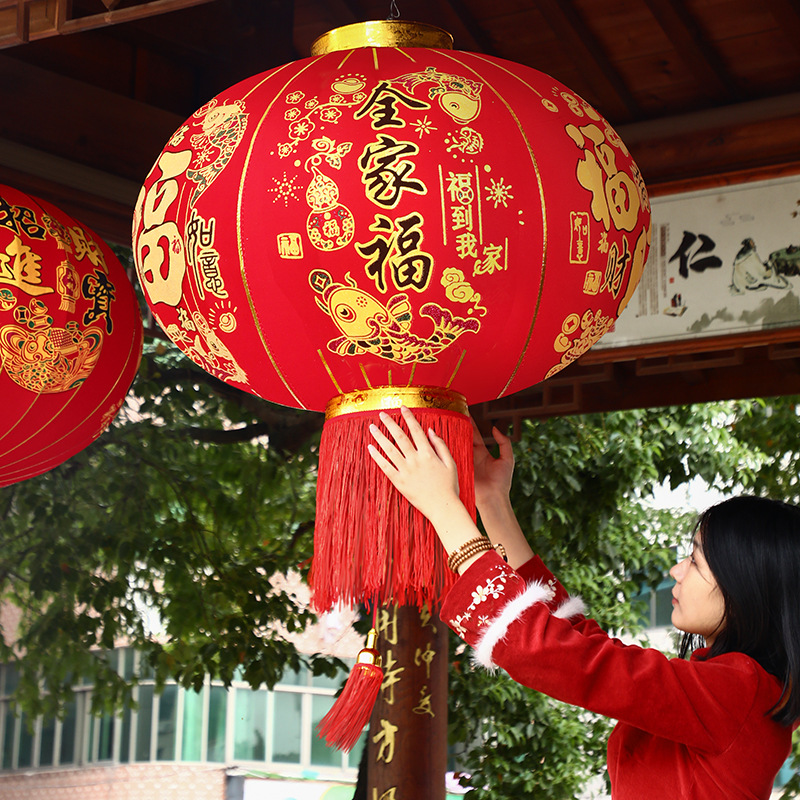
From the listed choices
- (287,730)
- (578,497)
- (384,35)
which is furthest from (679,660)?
(287,730)

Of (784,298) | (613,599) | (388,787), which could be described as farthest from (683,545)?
(784,298)

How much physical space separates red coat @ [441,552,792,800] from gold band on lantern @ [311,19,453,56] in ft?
2.36

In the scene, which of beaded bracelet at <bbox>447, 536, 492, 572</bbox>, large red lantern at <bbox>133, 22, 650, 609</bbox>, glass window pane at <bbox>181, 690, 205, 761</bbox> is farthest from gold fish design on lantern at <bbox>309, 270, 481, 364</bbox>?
glass window pane at <bbox>181, 690, 205, 761</bbox>

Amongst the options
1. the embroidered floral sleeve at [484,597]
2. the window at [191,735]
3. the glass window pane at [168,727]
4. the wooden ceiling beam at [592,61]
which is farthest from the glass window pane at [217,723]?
the embroidered floral sleeve at [484,597]

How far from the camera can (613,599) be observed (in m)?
5.75

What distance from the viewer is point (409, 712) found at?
10.8ft

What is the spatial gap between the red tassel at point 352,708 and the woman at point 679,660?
21 centimetres

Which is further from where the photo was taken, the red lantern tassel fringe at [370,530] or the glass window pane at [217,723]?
the glass window pane at [217,723]

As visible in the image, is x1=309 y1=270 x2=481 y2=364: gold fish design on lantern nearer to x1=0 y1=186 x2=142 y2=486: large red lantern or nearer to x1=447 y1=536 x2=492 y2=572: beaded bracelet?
x1=447 y1=536 x2=492 y2=572: beaded bracelet

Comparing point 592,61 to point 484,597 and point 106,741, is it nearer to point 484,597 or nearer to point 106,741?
point 484,597

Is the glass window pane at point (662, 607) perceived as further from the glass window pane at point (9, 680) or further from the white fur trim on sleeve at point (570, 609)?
the white fur trim on sleeve at point (570, 609)

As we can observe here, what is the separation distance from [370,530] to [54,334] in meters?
0.97

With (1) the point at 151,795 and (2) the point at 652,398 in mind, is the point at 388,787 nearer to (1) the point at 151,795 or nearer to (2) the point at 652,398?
(2) the point at 652,398

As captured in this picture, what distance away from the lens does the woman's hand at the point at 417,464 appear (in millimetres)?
1390
